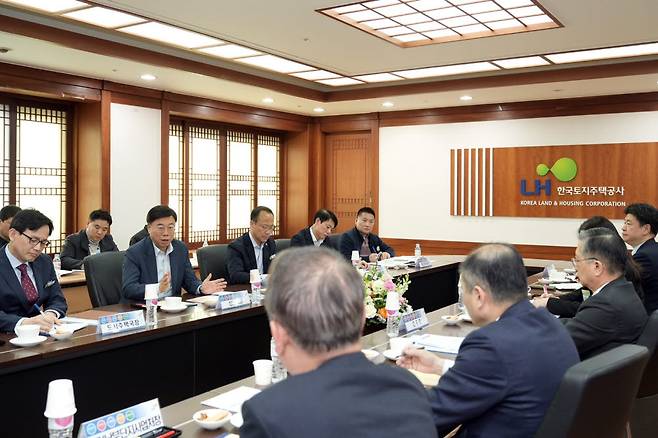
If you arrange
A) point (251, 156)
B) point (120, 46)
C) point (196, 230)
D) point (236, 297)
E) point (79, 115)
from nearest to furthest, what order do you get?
point (236, 297), point (120, 46), point (79, 115), point (196, 230), point (251, 156)

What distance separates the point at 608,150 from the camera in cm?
758

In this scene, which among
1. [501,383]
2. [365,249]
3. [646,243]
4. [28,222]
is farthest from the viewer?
[365,249]

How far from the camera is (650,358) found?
2510 millimetres

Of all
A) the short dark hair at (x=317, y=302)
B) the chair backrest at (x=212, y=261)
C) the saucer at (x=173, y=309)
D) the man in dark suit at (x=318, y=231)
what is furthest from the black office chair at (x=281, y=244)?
the short dark hair at (x=317, y=302)

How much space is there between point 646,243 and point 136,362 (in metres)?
3.06

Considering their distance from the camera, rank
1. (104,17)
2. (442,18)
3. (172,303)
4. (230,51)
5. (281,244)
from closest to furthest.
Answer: (172,303), (104,17), (442,18), (281,244), (230,51)

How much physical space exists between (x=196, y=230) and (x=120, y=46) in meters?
3.32

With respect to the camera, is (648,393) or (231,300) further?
(231,300)

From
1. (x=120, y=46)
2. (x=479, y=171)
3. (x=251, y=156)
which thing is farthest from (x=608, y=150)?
(x=120, y=46)

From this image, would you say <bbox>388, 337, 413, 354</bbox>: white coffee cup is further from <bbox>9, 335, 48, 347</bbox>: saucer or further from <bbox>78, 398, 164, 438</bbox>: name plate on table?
<bbox>9, 335, 48, 347</bbox>: saucer

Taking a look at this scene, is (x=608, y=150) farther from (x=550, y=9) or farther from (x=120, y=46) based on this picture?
(x=120, y=46)

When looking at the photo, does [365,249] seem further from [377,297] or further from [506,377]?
[506,377]

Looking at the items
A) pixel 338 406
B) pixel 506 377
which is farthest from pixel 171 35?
pixel 338 406

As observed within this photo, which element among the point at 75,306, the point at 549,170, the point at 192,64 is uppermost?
the point at 192,64
